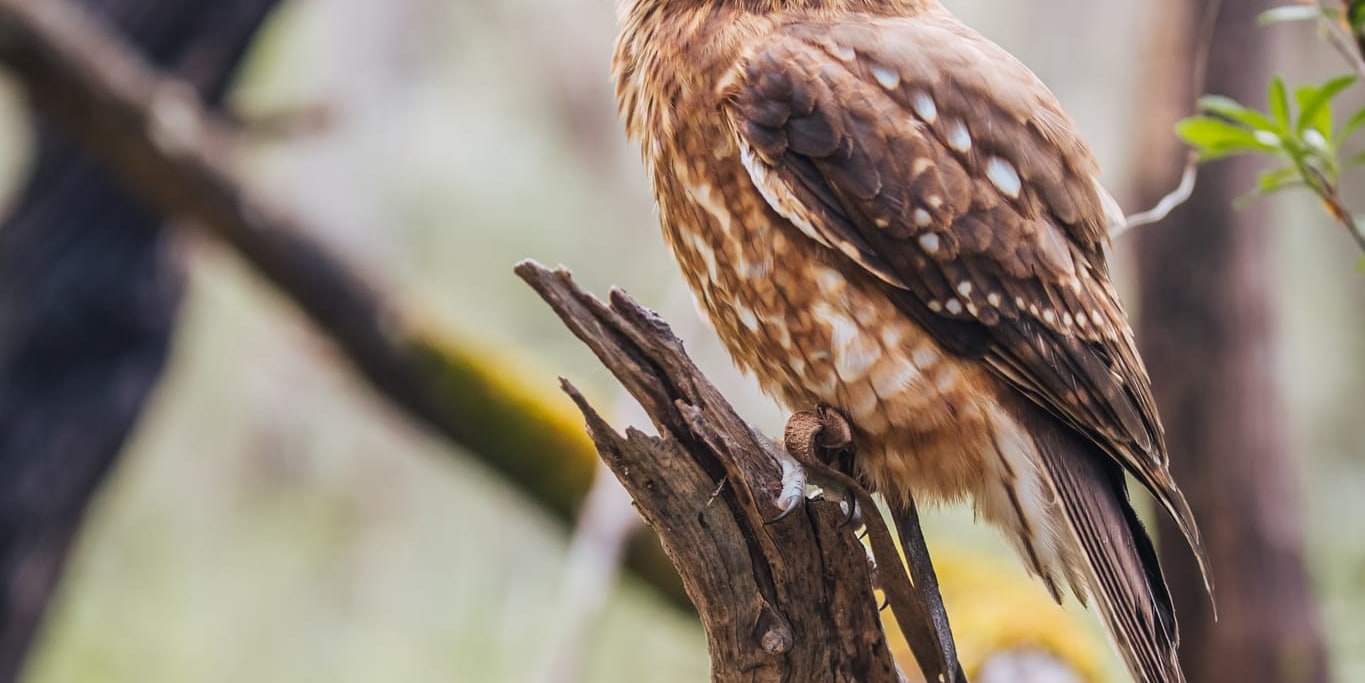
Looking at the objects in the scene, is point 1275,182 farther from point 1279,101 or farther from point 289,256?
point 289,256

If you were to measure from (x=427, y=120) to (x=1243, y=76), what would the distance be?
3.65 metres

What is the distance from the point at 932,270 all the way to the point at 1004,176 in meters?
0.19

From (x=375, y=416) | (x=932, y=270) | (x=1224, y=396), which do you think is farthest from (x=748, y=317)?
(x=375, y=416)

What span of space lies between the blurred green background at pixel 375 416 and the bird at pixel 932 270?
3129 mm

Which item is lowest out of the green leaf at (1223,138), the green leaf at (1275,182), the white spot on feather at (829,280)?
the white spot on feather at (829,280)

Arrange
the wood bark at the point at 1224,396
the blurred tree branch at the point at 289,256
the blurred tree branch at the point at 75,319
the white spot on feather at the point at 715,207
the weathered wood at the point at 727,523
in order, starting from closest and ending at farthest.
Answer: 1. the weathered wood at the point at 727,523
2. the white spot on feather at the point at 715,207
3. the wood bark at the point at 1224,396
4. the blurred tree branch at the point at 289,256
5. the blurred tree branch at the point at 75,319

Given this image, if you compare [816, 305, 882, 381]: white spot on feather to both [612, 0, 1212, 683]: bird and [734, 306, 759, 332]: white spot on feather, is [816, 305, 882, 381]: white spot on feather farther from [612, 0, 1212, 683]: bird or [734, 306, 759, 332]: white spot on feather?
[734, 306, 759, 332]: white spot on feather

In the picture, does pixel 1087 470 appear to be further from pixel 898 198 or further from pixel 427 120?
pixel 427 120

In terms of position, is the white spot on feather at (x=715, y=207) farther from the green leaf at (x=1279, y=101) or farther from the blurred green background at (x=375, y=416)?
the blurred green background at (x=375, y=416)

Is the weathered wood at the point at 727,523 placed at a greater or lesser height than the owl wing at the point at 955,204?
lesser

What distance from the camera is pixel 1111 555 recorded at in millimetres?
1674

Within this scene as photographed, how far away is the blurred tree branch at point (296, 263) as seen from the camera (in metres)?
3.24

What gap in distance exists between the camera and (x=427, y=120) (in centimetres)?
562

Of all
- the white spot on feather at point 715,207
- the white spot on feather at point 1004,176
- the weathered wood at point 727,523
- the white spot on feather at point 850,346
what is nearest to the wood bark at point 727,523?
the weathered wood at point 727,523
